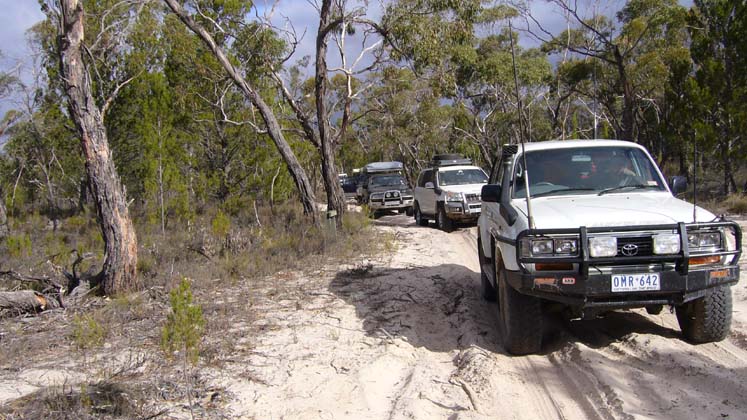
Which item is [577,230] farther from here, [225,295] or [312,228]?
[312,228]

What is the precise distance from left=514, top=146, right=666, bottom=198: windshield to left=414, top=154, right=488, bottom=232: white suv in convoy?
8.46 metres

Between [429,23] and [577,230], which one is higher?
[429,23]

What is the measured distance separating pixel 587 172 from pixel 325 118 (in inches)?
353

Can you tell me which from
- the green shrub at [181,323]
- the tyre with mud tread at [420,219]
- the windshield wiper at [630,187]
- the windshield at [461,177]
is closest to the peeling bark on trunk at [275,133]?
the windshield at [461,177]

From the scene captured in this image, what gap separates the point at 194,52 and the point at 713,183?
20.3m

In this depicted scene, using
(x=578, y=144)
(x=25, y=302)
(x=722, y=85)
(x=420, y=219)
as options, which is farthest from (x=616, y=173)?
(x=722, y=85)

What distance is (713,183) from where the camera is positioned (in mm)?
24172

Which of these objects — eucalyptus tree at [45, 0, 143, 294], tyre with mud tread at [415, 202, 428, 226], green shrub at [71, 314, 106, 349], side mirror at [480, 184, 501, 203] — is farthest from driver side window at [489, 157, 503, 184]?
tyre with mud tread at [415, 202, 428, 226]

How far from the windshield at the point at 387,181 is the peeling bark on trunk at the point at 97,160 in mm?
15482

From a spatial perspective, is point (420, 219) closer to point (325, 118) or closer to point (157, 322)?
point (325, 118)

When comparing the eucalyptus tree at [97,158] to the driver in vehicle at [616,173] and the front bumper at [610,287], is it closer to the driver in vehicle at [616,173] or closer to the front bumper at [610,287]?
the front bumper at [610,287]

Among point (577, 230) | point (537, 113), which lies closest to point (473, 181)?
point (577, 230)

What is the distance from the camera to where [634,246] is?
4719 mm

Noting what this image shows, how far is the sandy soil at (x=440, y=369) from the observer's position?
437cm
